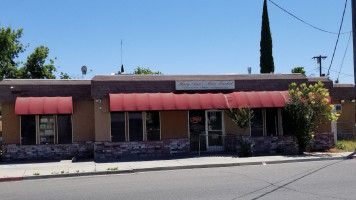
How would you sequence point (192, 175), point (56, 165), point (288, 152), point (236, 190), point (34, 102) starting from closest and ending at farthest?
point (236, 190) < point (192, 175) < point (56, 165) < point (34, 102) < point (288, 152)

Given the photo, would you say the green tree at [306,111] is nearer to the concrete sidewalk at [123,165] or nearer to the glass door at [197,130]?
the concrete sidewalk at [123,165]

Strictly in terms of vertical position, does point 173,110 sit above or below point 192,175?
above

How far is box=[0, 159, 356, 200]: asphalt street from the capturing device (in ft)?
31.3

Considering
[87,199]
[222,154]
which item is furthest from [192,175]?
[222,154]

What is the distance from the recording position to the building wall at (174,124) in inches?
758

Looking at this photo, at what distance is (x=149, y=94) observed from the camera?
1859cm

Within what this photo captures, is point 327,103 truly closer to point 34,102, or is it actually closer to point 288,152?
point 288,152

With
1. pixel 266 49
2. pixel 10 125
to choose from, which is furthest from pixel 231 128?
pixel 266 49

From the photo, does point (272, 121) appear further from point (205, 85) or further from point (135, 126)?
point (135, 126)

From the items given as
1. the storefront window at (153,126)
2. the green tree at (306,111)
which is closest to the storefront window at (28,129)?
the storefront window at (153,126)

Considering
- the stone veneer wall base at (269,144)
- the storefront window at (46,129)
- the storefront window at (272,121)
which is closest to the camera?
the storefront window at (46,129)

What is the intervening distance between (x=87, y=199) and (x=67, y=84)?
1068cm

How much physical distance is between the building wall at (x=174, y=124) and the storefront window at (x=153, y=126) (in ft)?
0.79

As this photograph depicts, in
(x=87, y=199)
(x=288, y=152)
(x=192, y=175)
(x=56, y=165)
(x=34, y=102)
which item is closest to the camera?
(x=87, y=199)
